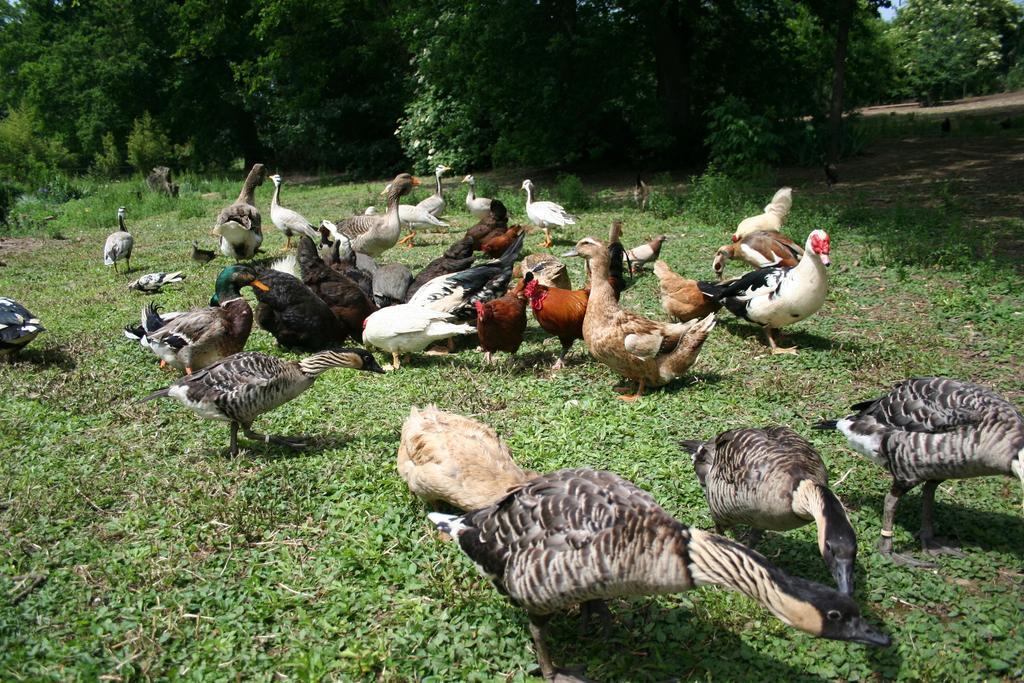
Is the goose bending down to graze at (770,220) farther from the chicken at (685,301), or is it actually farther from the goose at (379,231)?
the goose at (379,231)

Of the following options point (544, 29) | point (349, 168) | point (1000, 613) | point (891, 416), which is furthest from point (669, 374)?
point (349, 168)

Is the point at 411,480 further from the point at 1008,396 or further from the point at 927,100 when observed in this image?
the point at 927,100

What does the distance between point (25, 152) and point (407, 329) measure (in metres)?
34.7

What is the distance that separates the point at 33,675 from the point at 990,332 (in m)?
8.51

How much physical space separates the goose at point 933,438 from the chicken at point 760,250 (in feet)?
16.0

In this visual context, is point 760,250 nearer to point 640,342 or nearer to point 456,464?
A: point 640,342

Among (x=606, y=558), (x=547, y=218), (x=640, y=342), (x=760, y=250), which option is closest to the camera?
(x=606, y=558)

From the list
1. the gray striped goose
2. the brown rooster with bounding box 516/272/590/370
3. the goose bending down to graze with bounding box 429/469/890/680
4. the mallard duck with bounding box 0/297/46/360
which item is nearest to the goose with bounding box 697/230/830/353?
the brown rooster with bounding box 516/272/590/370

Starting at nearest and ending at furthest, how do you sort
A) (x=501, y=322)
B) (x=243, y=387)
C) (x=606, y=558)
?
(x=606, y=558)
(x=243, y=387)
(x=501, y=322)

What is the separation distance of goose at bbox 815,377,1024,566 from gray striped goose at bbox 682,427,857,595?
0.58m

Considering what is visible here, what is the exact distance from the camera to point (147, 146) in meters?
31.8

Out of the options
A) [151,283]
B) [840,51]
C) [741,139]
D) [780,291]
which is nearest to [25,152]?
[151,283]

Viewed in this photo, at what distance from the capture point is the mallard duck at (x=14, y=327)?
7305mm

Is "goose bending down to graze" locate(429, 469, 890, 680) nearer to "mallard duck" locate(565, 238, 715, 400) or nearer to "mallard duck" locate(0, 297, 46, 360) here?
"mallard duck" locate(565, 238, 715, 400)
